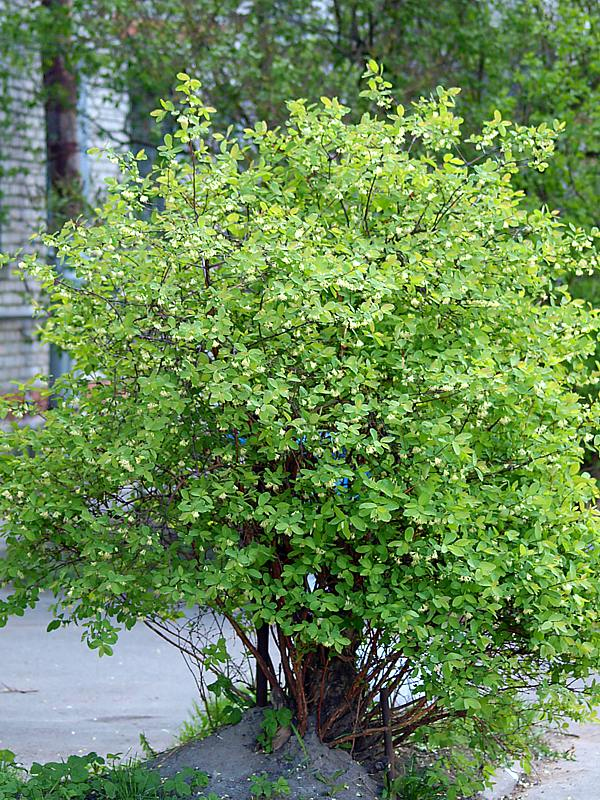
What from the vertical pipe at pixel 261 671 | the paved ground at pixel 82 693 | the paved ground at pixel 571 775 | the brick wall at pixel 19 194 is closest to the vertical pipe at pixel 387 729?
the vertical pipe at pixel 261 671

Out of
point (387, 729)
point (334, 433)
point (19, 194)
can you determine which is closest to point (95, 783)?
point (387, 729)

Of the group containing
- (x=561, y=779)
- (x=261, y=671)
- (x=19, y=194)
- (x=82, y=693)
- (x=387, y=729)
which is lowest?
(x=561, y=779)

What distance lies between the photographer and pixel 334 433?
150 inches

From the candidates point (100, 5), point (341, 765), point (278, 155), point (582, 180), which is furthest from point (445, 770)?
point (100, 5)

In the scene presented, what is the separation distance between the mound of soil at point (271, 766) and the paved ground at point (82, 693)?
111cm

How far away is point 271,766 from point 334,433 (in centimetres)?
143

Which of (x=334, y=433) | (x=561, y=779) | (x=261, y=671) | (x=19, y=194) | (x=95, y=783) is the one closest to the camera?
(x=334, y=433)

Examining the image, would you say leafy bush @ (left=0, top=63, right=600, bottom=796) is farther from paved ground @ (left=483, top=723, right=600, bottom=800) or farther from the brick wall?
the brick wall

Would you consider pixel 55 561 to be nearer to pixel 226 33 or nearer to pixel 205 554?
pixel 205 554

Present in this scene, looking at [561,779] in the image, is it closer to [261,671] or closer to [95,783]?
[261,671]

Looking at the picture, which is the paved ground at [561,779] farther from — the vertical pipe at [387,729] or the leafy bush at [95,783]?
the leafy bush at [95,783]

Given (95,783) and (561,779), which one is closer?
(95,783)

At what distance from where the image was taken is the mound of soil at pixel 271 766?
4.29 meters

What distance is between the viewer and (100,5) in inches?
455
